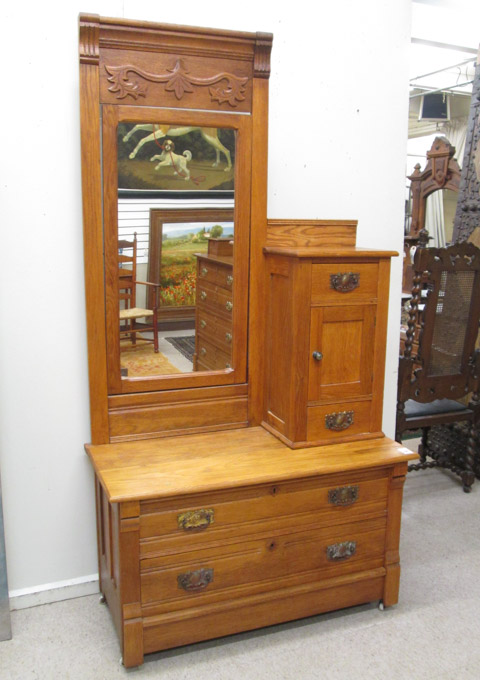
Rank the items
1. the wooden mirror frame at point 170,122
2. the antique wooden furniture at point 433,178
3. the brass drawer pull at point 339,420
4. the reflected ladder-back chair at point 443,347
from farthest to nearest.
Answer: the antique wooden furniture at point 433,178, the reflected ladder-back chair at point 443,347, the brass drawer pull at point 339,420, the wooden mirror frame at point 170,122

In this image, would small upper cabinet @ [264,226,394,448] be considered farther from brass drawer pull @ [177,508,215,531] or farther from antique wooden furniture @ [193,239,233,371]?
brass drawer pull @ [177,508,215,531]

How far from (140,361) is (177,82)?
0.96m

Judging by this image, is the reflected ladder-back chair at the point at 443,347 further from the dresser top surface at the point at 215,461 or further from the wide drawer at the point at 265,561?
the wide drawer at the point at 265,561

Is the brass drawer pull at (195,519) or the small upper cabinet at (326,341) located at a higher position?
the small upper cabinet at (326,341)

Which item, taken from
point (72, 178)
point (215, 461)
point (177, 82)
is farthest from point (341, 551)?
point (177, 82)

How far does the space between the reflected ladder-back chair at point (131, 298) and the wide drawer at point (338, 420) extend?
62 cm

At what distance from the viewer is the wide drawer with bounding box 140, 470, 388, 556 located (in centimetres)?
199

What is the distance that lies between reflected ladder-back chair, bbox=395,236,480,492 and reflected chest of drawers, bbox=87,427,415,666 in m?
0.92

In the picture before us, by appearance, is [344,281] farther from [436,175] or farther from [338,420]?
[436,175]

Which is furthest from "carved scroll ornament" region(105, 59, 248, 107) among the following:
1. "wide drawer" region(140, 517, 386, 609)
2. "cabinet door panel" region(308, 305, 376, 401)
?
"wide drawer" region(140, 517, 386, 609)

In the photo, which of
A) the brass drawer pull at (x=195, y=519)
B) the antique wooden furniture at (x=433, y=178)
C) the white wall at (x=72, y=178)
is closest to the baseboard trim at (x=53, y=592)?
the white wall at (x=72, y=178)

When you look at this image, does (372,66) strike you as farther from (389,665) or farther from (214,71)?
(389,665)

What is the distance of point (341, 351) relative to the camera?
2.28 m

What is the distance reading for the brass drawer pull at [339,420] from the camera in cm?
232
